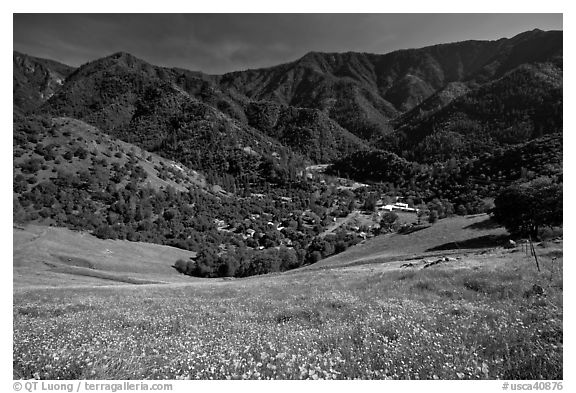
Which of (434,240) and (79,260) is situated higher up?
(434,240)

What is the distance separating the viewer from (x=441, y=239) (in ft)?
203

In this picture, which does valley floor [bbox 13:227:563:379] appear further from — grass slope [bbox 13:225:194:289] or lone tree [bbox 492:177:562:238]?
lone tree [bbox 492:177:562:238]

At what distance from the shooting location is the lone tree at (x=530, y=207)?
134 feet

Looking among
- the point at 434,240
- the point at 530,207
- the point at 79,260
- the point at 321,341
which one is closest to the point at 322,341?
the point at 321,341

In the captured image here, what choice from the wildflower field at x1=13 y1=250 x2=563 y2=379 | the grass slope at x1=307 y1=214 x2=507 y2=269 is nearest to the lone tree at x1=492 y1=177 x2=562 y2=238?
the grass slope at x1=307 y1=214 x2=507 y2=269

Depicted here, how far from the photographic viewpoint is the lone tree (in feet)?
134

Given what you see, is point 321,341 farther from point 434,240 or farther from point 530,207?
point 434,240

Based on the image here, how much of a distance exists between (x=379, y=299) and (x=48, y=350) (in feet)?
32.7

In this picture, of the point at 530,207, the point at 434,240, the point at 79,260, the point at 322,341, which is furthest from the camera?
the point at 79,260

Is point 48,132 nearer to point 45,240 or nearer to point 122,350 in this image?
point 45,240

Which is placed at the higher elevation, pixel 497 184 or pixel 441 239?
pixel 497 184

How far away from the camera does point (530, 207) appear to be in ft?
146

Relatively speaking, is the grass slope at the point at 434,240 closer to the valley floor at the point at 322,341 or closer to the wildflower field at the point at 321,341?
the wildflower field at the point at 321,341
